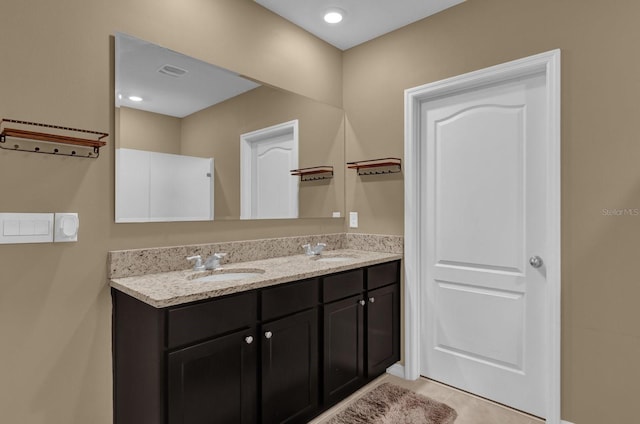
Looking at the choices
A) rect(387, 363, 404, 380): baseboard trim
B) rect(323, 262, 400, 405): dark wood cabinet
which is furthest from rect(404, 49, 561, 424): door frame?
rect(323, 262, 400, 405): dark wood cabinet

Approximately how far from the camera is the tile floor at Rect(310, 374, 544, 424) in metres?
2.09

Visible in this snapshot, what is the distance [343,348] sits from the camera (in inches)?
85.0

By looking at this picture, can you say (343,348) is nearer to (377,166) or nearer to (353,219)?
(353,219)

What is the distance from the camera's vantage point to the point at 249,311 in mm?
1642

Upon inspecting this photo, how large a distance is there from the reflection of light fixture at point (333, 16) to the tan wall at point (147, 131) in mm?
1328

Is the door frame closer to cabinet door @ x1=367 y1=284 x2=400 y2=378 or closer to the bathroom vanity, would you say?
cabinet door @ x1=367 y1=284 x2=400 y2=378

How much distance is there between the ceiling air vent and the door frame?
155 cm

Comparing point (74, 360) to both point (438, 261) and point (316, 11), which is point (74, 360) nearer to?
point (438, 261)

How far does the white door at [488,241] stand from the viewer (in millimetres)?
2125

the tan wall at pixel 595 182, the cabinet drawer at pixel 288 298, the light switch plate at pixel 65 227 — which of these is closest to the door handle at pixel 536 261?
the tan wall at pixel 595 182

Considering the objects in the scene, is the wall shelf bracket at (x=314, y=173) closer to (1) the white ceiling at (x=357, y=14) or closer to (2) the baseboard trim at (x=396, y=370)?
(1) the white ceiling at (x=357, y=14)

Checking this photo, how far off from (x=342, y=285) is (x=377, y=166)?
3.45ft

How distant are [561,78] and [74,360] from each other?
2854 millimetres

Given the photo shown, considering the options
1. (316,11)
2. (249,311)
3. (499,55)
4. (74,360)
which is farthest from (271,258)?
(499,55)
